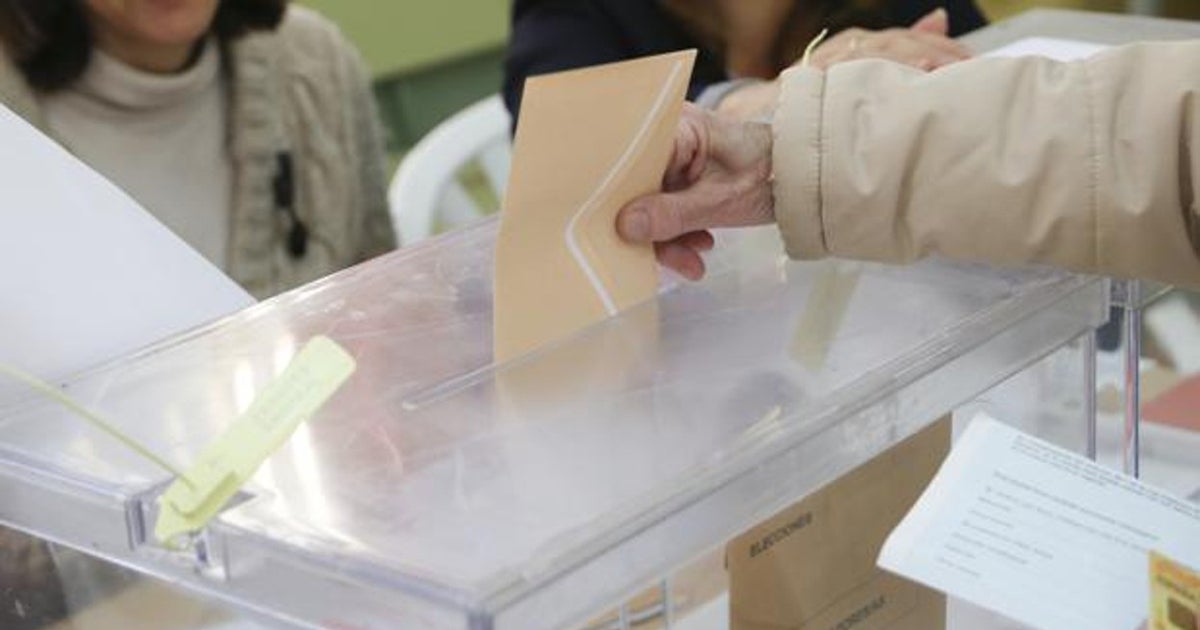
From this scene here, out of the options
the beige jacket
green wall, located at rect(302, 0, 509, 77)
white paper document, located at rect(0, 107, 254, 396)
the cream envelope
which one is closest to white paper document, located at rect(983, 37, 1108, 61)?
the cream envelope

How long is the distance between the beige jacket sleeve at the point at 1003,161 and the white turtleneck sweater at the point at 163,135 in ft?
3.59

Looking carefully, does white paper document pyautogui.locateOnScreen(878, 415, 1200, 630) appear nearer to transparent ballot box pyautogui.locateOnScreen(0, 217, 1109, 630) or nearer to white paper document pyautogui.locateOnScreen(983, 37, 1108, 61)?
transparent ballot box pyautogui.locateOnScreen(0, 217, 1109, 630)

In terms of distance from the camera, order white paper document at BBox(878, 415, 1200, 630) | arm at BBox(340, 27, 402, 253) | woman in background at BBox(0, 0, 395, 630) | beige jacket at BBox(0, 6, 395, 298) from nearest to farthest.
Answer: white paper document at BBox(878, 415, 1200, 630) → woman in background at BBox(0, 0, 395, 630) → beige jacket at BBox(0, 6, 395, 298) → arm at BBox(340, 27, 402, 253)

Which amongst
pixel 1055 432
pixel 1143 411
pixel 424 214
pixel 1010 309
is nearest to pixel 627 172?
pixel 1010 309

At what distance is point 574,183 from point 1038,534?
30 cm

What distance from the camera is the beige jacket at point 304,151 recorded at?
2076 millimetres

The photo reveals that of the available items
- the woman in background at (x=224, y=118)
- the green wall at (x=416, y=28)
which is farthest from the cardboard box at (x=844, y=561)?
the green wall at (x=416, y=28)

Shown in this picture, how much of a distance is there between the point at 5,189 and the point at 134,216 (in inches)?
3.2

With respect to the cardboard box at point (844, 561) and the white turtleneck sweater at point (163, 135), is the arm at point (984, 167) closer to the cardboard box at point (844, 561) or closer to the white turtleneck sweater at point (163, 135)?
the cardboard box at point (844, 561)

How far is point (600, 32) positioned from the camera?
6.42 ft

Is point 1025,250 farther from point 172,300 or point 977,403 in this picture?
point 172,300

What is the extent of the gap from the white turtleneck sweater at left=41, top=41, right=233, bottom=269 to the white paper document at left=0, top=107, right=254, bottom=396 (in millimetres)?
868

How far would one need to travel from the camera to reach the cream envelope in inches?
37.4

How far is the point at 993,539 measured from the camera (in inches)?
35.6
